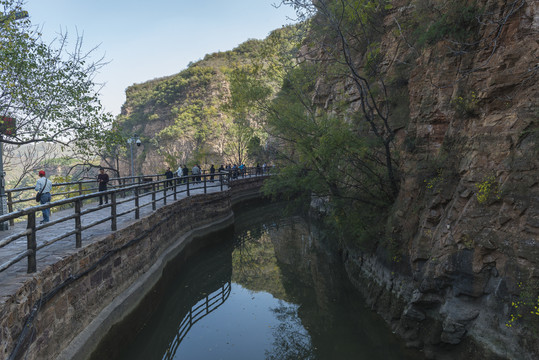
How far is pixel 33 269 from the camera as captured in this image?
4309mm

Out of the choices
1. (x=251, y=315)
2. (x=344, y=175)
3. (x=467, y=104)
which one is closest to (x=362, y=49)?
(x=344, y=175)

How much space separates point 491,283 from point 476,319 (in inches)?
27.2

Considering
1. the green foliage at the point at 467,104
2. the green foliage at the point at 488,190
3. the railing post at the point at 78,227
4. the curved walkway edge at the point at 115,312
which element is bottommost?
the curved walkway edge at the point at 115,312

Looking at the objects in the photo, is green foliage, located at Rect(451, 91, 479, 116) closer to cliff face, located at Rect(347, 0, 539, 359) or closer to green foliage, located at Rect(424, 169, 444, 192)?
cliff face, located at Rect(347, 0, 539, 359)

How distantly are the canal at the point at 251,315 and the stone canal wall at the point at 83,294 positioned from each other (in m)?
0.44

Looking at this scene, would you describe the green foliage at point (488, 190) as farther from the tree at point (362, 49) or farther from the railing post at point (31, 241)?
the railing post at point (31, 241)

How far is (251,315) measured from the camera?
8.66 metres

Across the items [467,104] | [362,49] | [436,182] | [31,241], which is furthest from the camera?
[362,49]

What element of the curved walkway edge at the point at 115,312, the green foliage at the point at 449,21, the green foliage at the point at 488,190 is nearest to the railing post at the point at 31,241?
the curved walkway edge at the point at 115,312

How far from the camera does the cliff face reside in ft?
16.2

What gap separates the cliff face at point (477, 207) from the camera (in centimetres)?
494

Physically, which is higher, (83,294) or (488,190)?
(488,190)

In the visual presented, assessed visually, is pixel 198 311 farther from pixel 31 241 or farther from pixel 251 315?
pixel 31 241

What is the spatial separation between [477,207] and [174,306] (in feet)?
25.5
